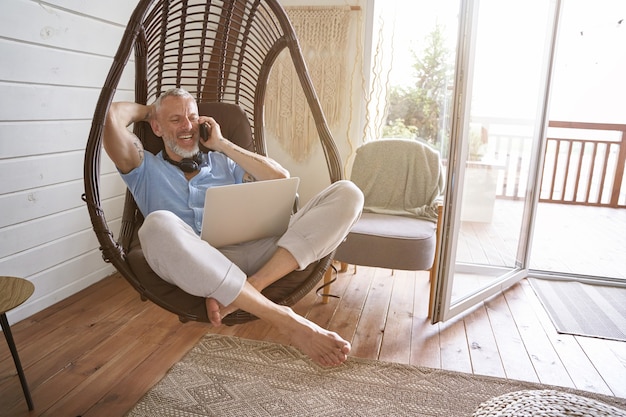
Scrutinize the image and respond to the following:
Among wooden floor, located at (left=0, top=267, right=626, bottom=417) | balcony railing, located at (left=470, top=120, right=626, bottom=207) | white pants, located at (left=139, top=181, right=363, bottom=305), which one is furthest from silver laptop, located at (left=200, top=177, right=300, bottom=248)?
balcony railing, located at (left=470, top=120, right=626, bottom=207)

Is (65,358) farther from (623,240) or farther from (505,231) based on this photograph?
(623,240)

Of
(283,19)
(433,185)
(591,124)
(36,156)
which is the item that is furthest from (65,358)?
(591,124)

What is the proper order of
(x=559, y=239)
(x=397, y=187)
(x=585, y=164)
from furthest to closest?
(x=585, y=164)
(x=559, y=239)
(x=397, y=187)

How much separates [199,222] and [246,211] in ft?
1.16

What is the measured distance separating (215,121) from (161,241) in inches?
29.3

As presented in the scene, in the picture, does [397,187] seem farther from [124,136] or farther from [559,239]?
[559,239]

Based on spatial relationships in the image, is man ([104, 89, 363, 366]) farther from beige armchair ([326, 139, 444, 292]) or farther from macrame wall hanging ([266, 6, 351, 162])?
macrame wall hanging ([266, 6, 351, 162])

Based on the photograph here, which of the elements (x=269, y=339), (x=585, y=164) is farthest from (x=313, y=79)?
(x=585, y=164)

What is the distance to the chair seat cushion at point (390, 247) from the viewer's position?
218cm

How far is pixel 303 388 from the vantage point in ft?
5.55

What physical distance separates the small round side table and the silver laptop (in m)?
0.56

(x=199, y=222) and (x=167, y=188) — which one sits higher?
(x=167, y=188)

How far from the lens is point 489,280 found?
2623 mm

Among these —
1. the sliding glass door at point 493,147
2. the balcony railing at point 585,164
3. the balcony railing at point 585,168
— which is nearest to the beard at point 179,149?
the sliding glass door at point 493,147
